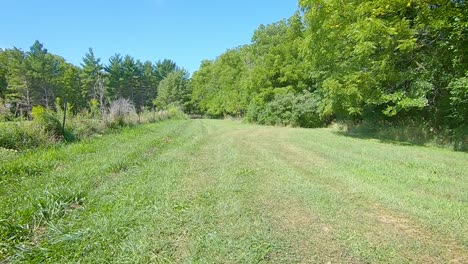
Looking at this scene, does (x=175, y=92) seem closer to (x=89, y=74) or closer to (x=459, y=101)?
(x=89, y=74)

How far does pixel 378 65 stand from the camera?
11.0m

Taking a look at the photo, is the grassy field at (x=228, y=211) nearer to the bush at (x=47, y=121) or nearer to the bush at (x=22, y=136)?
the bush at (x=22, y=136)

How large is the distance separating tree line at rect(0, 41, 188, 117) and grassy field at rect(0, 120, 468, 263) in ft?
92.5

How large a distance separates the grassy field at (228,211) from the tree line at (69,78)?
2819 cm

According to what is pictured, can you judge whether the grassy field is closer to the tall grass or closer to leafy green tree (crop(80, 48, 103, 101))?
the tall grass

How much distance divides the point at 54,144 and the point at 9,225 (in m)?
5.45

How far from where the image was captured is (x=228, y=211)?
351 cm

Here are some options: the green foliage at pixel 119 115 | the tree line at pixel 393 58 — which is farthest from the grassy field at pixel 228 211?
the green foliage at pixel 119 115

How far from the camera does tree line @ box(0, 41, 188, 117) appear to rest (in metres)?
38.2

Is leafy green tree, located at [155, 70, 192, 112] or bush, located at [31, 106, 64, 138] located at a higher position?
leafy green tree, located at [155, 70, 192, 112]

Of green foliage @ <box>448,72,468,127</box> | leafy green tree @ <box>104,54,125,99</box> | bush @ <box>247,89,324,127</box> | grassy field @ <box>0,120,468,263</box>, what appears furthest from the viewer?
leafy green tree @ <box>104,54,125,99</box>

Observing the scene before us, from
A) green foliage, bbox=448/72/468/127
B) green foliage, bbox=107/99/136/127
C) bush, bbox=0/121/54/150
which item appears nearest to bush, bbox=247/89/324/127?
green foliage, bbox=448/72/468/127

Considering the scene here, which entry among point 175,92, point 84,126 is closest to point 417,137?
point 84,126

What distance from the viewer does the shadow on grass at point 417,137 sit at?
355 inches
